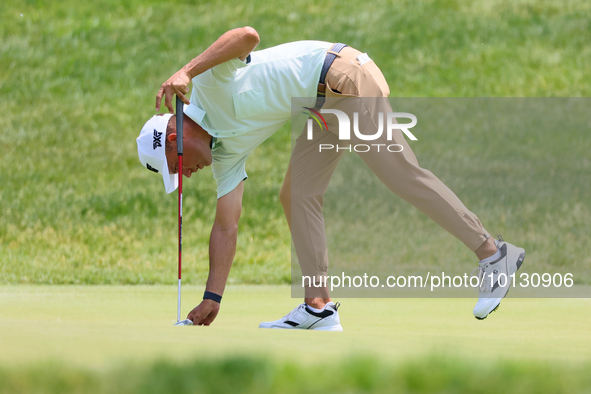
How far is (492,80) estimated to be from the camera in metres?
9.26

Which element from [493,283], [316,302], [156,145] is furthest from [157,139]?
[493,283]

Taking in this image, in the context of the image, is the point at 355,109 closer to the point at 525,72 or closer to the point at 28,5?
the point at 525,72

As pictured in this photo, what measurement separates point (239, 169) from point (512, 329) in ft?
3.99

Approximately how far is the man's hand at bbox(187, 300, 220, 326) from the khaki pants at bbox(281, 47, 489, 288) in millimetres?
394

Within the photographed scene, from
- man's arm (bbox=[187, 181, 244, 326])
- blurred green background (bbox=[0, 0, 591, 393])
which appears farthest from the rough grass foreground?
man's arm (bbox=[187, 181, 244, 326])

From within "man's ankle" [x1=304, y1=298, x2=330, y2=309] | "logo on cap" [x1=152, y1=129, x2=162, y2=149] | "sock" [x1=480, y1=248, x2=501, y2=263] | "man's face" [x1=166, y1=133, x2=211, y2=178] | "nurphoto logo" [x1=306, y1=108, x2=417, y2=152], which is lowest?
"man's ankle" [x1=304, y1=298, x2=330, y2=309]

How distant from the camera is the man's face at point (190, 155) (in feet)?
8.98

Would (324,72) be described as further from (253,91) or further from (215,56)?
(215,56)

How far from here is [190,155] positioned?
109 inches

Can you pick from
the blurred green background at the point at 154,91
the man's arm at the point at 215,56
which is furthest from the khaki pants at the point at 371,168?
the blurred green background at the point at 154,91

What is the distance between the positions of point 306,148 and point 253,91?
40 cm

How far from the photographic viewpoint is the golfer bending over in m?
2.61

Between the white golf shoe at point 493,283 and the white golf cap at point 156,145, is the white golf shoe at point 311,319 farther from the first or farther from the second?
the white golf cap at point 156,145

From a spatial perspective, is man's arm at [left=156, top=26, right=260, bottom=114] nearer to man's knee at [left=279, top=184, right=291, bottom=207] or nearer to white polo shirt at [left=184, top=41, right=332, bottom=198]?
white polo shirt at [left=184, top=41, right=332, bottom=198]
